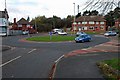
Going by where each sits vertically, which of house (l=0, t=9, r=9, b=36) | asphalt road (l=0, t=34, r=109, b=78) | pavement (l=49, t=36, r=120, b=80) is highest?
house (l=0, t=9, r=9, b=36)

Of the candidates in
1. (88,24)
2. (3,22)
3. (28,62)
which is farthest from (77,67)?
(88,24)

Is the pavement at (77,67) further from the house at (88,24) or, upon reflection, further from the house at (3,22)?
the house at (88,24)

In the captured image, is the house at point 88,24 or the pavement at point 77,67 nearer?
the pavement at point 77,67

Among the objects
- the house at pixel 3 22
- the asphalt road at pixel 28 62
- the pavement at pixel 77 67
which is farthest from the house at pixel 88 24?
the pavement at pixel 77 67

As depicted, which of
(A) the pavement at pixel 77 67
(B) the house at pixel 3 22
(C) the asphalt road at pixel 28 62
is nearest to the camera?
(A) the pavement at pixel 77 67

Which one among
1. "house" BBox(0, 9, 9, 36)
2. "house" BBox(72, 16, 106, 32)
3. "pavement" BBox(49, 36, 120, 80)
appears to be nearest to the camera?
"pavement" BBox(49, 36, 120, 80)

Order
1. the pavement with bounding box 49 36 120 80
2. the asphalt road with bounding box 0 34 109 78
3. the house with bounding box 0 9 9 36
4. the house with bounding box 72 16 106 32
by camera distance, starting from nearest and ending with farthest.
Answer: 1. the pavement with bounding box 49 36 120 80
2. the asphalt road with bounding box 0 34 109 78
3. the house with bounding box 0 9 9 36
4. the house with bounding box 72 16 106 32

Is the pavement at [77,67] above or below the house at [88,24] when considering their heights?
below

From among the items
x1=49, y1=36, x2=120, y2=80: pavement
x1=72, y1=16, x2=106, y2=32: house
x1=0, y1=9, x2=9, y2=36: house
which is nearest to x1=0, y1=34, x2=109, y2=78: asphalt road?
x1=49, y1=36, x2=120, y2=80: pavement

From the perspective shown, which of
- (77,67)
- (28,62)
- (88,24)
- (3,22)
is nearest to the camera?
(77,67)

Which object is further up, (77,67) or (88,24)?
(88,24)

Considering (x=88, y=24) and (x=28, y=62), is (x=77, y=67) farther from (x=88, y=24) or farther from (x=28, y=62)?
(x=88, y=24)

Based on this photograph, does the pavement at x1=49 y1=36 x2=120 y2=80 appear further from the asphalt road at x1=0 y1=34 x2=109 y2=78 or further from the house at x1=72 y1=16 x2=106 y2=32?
the house at x1=72 y1=16 x2=106 y2=32

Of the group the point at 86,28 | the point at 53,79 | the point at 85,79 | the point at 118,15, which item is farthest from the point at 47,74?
the point at 86,28
